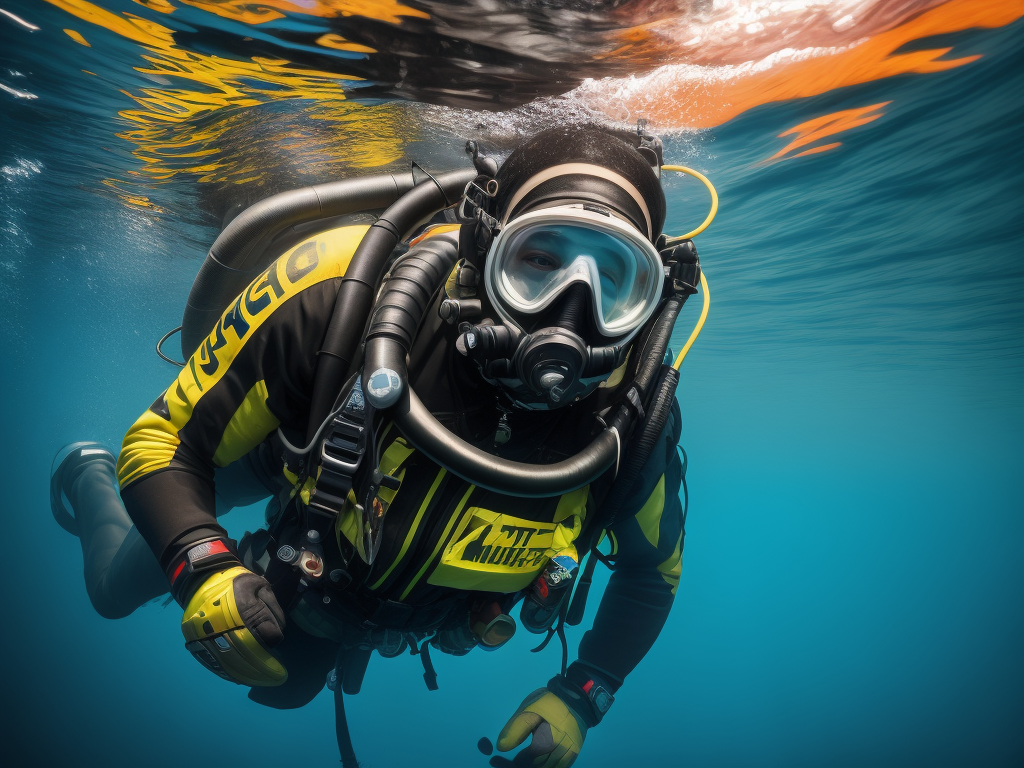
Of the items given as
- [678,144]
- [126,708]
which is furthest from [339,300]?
[126,708]

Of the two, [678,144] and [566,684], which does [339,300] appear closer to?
[566,684]

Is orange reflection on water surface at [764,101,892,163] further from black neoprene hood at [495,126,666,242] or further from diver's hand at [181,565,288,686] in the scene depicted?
diver's hand at [181,565,288,686]

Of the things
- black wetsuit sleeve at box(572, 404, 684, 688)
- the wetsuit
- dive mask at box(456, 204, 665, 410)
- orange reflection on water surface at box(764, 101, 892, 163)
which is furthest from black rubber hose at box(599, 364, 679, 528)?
orange reflection on water surface at box(764, 101, 892, 163)

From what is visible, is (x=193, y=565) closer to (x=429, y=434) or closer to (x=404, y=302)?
(x=429, y=434)

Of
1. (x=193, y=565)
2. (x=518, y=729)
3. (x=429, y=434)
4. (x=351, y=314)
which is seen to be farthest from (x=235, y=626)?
(x=518, y=729)

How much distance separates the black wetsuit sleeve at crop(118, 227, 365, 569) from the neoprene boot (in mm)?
1855

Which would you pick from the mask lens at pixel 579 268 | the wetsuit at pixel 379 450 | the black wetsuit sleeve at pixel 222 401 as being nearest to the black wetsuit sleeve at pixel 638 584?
the wetsuit at pixel 379 450

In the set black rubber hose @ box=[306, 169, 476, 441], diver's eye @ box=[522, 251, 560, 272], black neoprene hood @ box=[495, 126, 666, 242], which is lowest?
black rubber hose @ box=[306, 169, 476, 441]

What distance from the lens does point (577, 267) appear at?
2.12m

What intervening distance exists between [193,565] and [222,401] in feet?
2.12

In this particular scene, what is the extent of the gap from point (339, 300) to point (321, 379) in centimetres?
34

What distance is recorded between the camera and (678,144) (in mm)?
7898

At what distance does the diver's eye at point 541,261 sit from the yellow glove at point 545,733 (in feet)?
8.57

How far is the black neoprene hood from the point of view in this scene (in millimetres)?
2244
